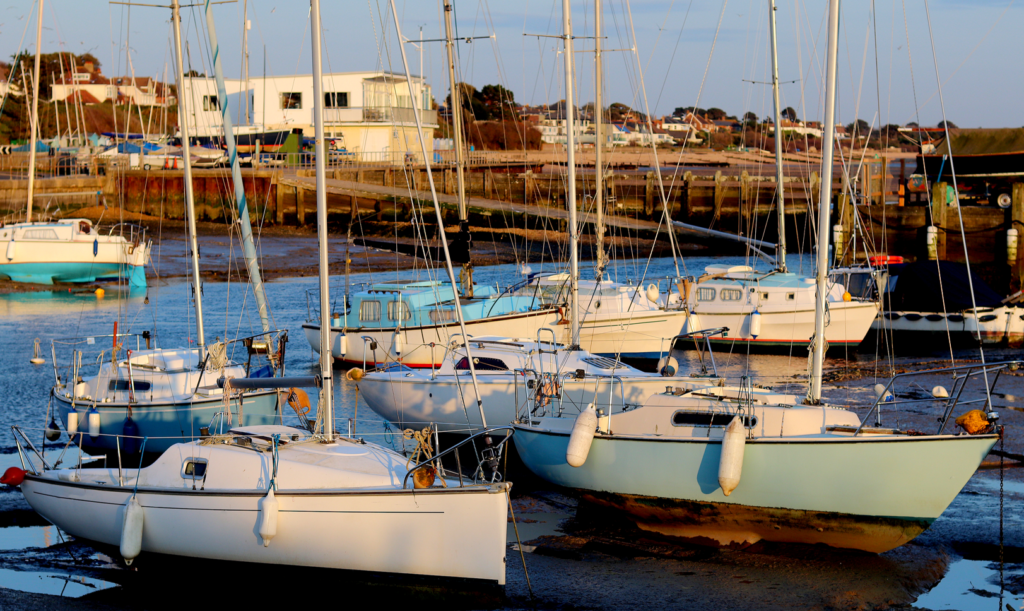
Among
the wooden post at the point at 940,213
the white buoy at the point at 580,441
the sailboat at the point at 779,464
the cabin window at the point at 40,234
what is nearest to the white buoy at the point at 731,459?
the sailboat at the point at 779,464

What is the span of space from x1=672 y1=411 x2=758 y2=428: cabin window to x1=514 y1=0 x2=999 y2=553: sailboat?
1 cm

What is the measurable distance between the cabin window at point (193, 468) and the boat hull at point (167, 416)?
3.46m

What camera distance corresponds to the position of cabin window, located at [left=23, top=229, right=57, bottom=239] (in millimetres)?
33969

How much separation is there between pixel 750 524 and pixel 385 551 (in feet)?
13.4

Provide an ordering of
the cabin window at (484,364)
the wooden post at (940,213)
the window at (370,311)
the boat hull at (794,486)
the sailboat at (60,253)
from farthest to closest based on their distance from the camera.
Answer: the sailboat at (60,253) → the wooden post at (940,213) → the window at (370,311) → the cabin window at (484,364) → the boat hull at (794,486)

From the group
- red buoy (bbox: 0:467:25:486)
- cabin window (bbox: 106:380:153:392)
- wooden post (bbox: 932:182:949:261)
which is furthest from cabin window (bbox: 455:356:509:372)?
wooden post (bbox: 932:182:949:261)

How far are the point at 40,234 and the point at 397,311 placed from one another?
1947cm

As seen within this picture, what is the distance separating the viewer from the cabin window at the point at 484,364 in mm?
14930

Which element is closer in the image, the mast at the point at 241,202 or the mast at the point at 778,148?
the mast at the point at 241,202

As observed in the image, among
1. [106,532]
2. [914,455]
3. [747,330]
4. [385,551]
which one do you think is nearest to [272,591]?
[385,551]

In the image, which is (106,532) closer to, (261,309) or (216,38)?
(261,309)

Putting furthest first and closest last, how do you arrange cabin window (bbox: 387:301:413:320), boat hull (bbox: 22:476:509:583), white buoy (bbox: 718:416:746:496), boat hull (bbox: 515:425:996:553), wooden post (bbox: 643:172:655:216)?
wooden post (bbox: 643:172:655:216) → cabin window (bbox: 387:301:413:320) → white buoy (bbox: 718:416:746:496) → boat hull (bbox: 515:425:996:553) → boat hull (bbox: 22:476:509:583)

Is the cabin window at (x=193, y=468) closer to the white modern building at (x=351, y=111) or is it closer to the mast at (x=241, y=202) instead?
the mast at (x=241, y=202)

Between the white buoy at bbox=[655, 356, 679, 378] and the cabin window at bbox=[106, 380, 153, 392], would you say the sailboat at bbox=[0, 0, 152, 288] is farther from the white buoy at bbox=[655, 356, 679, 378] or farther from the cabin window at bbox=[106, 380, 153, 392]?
the white buoy at bbox=[655, 356, 679, 378]
